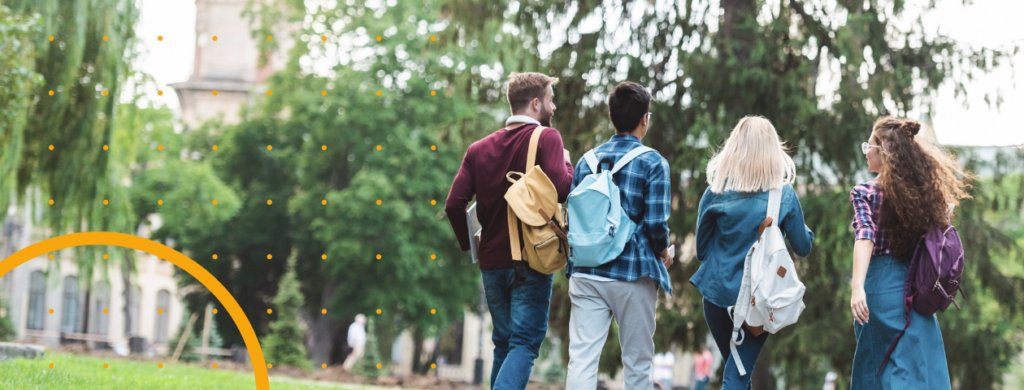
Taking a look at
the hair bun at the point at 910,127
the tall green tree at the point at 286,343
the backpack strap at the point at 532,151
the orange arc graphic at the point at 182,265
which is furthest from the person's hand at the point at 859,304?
the tall green tree at the point at 286,343

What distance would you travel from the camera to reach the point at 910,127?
4.59 metres

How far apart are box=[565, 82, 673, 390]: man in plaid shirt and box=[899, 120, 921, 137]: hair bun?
4.27 ft

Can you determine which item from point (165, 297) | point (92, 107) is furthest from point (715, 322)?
point (165, 297)

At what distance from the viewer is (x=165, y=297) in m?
43.2

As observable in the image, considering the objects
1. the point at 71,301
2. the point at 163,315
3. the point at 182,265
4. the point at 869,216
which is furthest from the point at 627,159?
the point at 163,315

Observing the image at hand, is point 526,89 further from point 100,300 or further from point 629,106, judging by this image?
point 100,300

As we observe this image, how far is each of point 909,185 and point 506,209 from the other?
2.05 m

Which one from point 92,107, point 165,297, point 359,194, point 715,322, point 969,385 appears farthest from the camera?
point 165,297

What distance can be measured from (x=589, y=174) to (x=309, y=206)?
22.0 metres

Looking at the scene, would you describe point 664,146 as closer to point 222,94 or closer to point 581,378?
point 581,378

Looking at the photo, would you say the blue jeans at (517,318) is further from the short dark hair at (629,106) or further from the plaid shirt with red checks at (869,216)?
the plaid shirt with red checks at (869,216)

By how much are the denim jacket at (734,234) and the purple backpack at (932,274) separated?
527 mm

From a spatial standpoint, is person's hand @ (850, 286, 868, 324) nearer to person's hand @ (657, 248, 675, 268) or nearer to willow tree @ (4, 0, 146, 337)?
person's hand @ (657, 248, 675, 268)

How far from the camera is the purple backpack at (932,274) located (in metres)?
4.33
